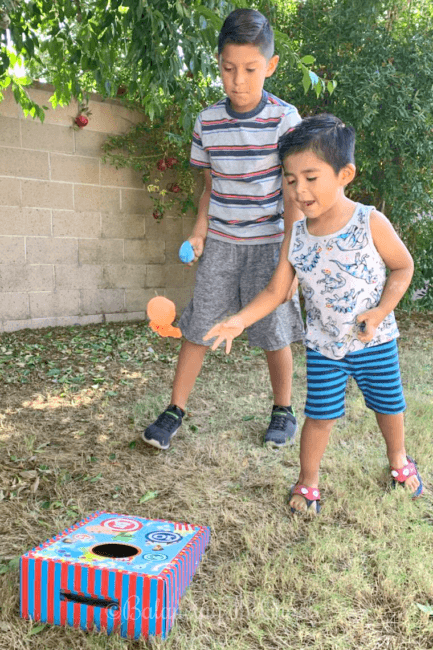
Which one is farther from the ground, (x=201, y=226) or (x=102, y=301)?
(x=201, y=226)

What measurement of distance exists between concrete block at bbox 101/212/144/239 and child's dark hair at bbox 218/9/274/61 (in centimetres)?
333

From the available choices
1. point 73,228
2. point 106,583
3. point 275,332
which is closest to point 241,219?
point 275,332

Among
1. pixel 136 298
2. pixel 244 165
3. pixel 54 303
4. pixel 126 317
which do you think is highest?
pixel 244 165

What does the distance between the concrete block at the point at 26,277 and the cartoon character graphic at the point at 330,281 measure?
11.4 feet

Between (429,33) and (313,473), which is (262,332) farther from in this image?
(429,33)

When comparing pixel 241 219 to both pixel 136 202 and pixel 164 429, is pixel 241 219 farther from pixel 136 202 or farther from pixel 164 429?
pixel 136 202

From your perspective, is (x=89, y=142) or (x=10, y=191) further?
(x=89, y=142)

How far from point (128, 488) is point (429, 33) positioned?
4.22m

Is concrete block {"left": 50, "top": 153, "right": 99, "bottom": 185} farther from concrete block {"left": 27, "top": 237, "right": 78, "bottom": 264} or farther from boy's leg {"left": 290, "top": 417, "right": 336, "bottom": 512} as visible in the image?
boy's leg {"left": 290, "top": 417, "right": 336, "bottom": 512}

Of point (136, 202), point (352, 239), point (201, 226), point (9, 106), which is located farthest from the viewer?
point (136, 202)

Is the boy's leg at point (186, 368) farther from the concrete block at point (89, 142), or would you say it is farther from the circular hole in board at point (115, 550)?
the concrete block at point (89, 142)

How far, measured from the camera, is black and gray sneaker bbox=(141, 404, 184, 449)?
247 centimetres

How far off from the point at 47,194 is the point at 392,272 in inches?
145

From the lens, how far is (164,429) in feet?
8.18
